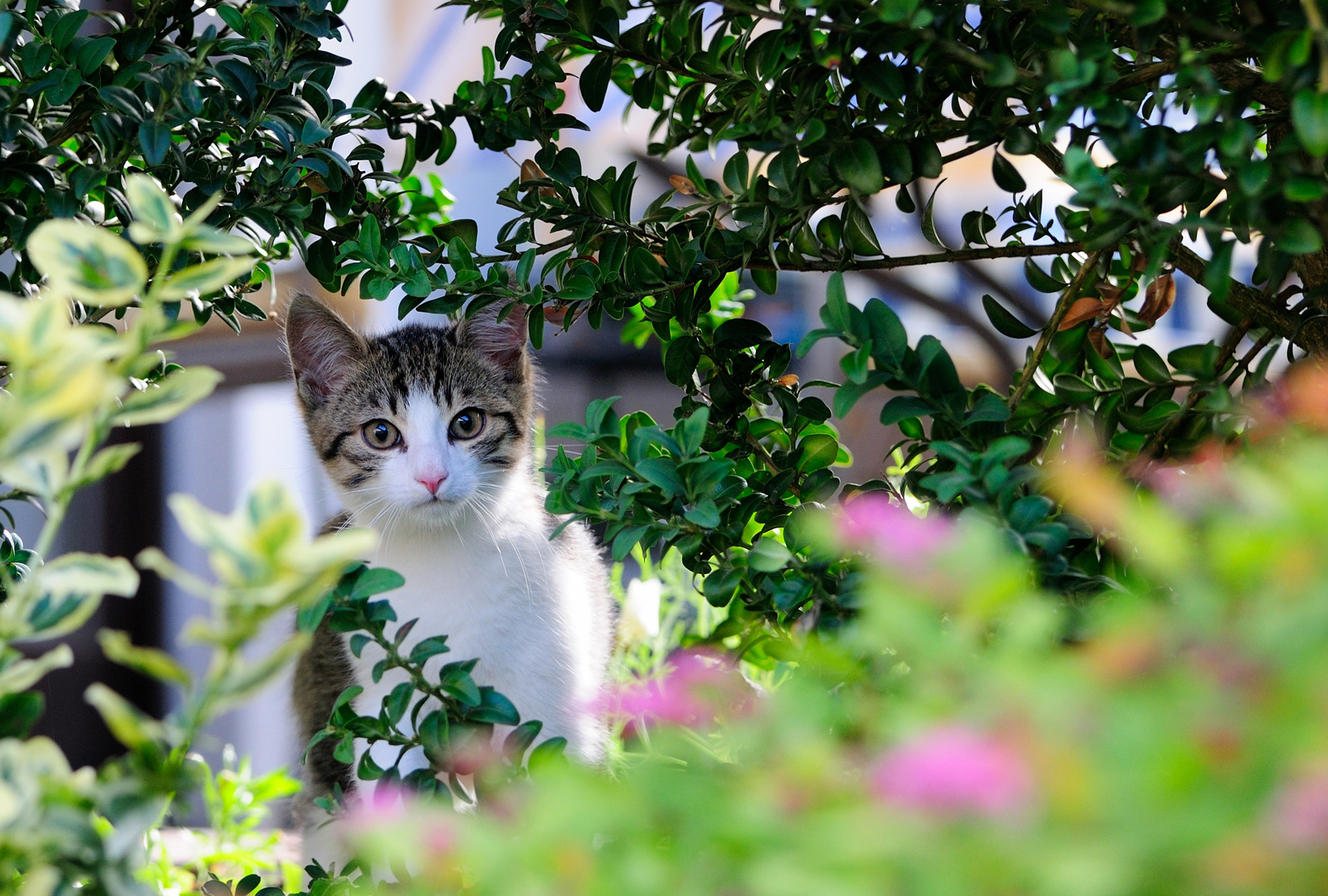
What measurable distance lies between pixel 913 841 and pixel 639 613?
1083 mm

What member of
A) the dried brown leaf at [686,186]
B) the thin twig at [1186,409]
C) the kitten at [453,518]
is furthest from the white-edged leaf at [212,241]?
the kitten at [453,518]

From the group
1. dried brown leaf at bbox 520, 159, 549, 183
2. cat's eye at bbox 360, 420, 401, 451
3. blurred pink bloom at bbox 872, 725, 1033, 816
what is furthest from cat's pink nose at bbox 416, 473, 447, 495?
blurred pink bloom at bbox 872, 725, 1033, 816

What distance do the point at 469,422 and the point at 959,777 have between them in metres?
1.25

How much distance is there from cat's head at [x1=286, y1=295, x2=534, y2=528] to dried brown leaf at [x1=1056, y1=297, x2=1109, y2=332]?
2.56ft

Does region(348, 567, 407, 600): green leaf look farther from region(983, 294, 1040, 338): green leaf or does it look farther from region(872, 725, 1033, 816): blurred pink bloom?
region(983, 294, 1040, 338): green leaf

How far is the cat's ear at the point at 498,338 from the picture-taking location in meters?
1.48

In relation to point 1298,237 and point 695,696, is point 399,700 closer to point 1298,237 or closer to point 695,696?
point 695,696

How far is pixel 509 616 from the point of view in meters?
1.27

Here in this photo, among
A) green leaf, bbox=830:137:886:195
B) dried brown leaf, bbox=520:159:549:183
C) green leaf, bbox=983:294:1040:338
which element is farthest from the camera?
dried brown leaf, bbox=520:159:549:183

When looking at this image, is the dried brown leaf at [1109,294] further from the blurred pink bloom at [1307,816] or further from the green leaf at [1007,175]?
the blurred pink bloom at [1307,816]

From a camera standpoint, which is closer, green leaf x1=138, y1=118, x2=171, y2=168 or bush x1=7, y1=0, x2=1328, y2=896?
bush x1=7, y1=0, x2=1328, y2=896

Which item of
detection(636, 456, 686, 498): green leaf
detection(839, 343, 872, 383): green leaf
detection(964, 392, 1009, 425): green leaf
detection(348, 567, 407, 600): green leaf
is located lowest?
detection(348, 567, 407, 600): green leaf

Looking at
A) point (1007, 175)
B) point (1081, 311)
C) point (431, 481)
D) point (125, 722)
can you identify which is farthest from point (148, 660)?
point (431, 481)

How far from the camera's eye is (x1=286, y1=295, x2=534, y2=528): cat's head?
1308 mm
